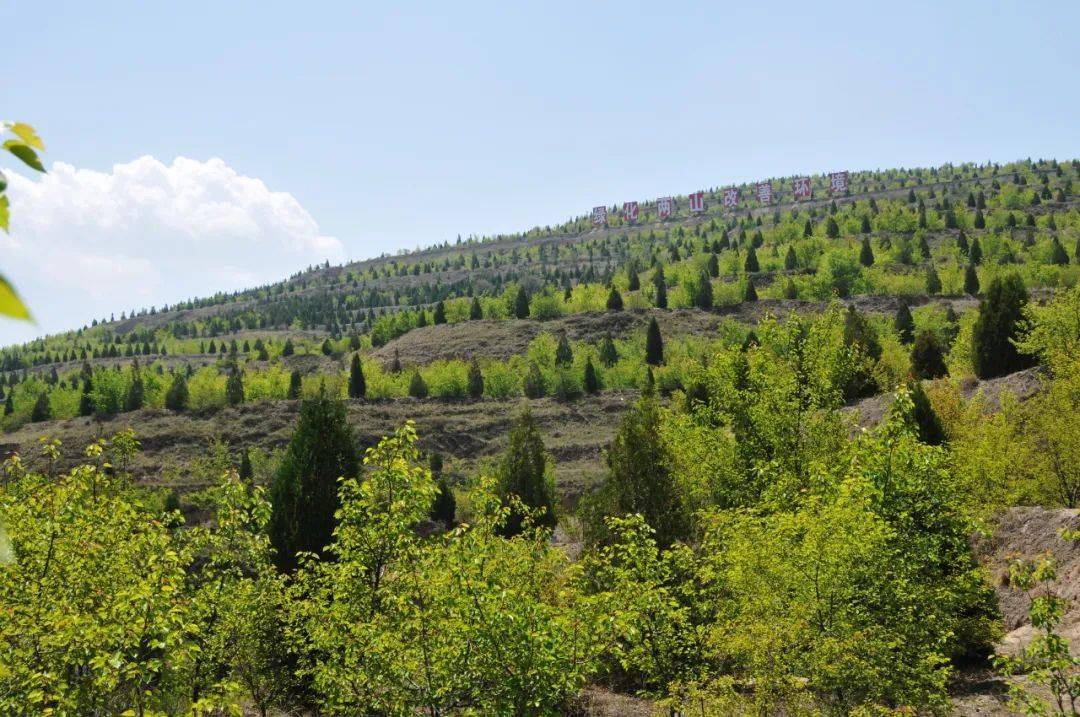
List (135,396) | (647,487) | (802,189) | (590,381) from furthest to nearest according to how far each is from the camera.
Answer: (802,189)
(135,396)
(590,381)
(647,487)

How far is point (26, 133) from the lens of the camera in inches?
49.0

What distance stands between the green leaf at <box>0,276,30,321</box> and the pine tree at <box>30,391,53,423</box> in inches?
3165

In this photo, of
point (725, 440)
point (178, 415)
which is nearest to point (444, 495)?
point (725, 440)

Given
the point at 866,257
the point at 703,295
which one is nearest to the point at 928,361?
the point at 703,295

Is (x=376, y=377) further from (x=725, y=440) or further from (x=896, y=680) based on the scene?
(x=896, y=680)

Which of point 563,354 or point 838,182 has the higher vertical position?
point 838,182

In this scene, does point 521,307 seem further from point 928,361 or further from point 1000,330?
point 1000,330

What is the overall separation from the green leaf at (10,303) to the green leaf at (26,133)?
0.62m

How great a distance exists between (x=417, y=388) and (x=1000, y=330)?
1784 inches

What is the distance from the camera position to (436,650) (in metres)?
8.52

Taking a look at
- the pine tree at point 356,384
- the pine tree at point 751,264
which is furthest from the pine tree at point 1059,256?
the pine tree at point 356,384

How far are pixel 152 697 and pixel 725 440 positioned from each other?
15369mm

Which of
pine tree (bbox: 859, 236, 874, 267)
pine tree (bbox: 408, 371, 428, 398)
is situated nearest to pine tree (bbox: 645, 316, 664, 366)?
pine tree (bbox: 408, 371, 428, 398)

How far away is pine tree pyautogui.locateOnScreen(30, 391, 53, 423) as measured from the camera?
67.8 meters
